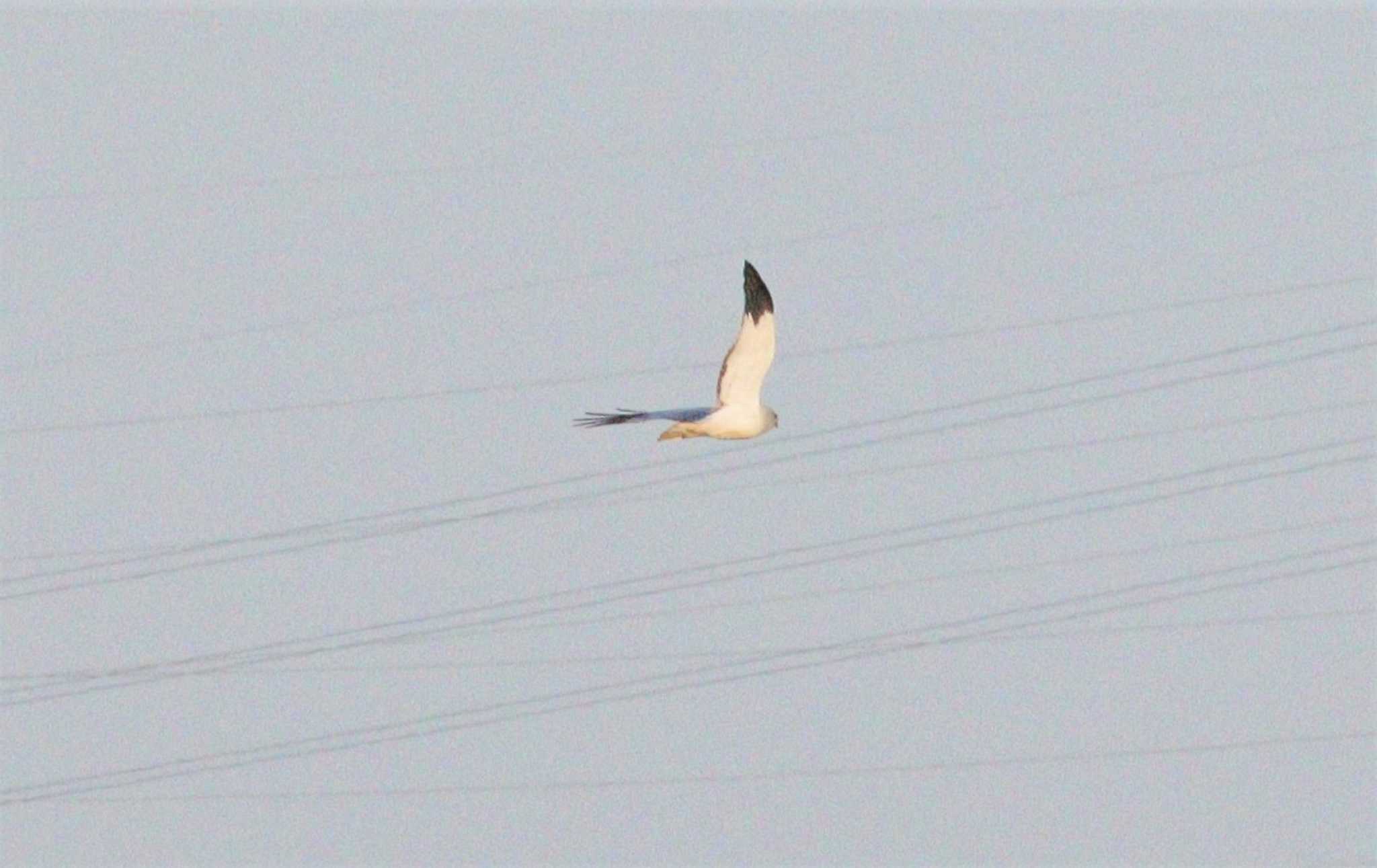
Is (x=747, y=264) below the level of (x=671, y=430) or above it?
above

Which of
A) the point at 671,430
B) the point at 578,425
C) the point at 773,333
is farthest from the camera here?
the point at 773,333

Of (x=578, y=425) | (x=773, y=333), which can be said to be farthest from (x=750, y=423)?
(x=578, y=425)

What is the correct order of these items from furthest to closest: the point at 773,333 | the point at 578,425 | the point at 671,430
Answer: the point at 773,333
the point at 671,430
the point at 578,425

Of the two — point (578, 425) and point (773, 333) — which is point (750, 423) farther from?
point (578, 425)
